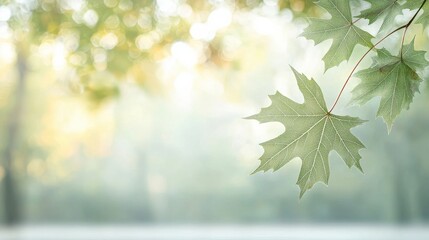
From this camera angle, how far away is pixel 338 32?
639 millimetres

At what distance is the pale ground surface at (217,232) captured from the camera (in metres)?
8.30

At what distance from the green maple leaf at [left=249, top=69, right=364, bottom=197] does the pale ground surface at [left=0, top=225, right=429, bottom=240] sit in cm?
726

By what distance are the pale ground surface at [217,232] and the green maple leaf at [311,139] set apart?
7.26 meters

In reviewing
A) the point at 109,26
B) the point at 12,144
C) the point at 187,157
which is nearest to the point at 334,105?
the point at 109,26

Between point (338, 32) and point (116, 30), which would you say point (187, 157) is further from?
point (338, 32)

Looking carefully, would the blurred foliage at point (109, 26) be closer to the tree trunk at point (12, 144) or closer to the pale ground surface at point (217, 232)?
the pale ground surface at point (217, 232)

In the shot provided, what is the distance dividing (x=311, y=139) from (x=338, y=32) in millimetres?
123

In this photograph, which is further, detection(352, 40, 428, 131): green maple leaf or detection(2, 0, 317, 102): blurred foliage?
detection(2, 0, 317, 102): blurred foliage

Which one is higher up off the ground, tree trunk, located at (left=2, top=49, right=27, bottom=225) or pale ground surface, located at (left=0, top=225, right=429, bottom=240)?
tree trunk, located at (left=2, top=49, right=27, bottom=225)

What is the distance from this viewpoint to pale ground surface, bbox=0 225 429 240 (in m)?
8.30

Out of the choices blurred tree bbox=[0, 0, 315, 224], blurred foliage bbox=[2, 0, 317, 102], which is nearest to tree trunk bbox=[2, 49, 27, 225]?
blurred tree bbox=[0, 0, 315, 224]

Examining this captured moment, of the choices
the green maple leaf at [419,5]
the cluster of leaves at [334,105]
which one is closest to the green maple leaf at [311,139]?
the cluster of leaves at [334,105]

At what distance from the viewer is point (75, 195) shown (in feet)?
35.2

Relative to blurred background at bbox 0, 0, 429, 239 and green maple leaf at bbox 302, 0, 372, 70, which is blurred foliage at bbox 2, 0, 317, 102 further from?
blurred background at bbox 0, 0, 429, 239
